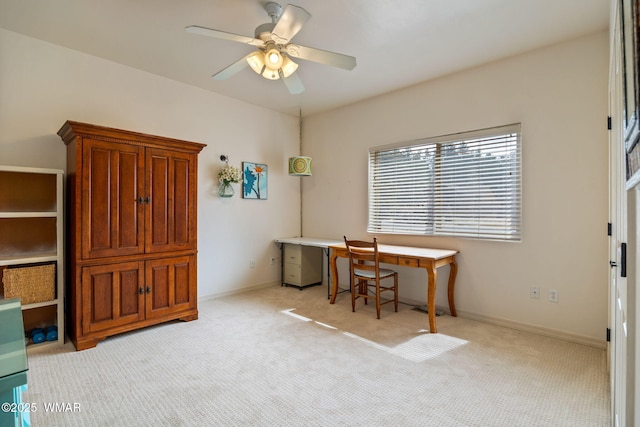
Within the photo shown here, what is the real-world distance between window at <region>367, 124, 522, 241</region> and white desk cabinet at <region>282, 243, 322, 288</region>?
0.98 meters

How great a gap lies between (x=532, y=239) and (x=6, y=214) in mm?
4363

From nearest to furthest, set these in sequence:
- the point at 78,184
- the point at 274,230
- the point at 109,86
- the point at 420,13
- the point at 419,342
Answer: the point at 420,13, the point at 78,184, the point at 419,342, the point at 109,86, the point at 274,230

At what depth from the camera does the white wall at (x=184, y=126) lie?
281 cm

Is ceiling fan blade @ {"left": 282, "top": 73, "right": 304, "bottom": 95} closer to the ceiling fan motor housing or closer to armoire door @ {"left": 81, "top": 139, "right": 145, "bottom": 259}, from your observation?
the ceiling fan motor housing

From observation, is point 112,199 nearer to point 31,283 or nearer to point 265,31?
point 31,283

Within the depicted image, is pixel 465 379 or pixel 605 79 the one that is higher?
pixel 605 79

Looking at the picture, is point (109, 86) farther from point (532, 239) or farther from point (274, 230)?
point (532, 239)

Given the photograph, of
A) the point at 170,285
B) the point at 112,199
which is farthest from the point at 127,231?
the point at 170,285

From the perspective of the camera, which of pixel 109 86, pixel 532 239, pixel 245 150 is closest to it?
pixel 532 239

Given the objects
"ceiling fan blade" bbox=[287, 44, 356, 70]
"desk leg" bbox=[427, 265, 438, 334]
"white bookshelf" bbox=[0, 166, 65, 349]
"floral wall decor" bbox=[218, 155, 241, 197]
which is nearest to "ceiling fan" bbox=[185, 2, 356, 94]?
"ceiling fan blade" bbox=[287, 44, 356, 70]

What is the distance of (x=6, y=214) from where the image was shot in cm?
244

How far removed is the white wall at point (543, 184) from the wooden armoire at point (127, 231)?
8.24 feet

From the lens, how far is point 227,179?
408 cm

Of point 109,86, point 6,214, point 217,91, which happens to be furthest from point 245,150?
point 6,214
